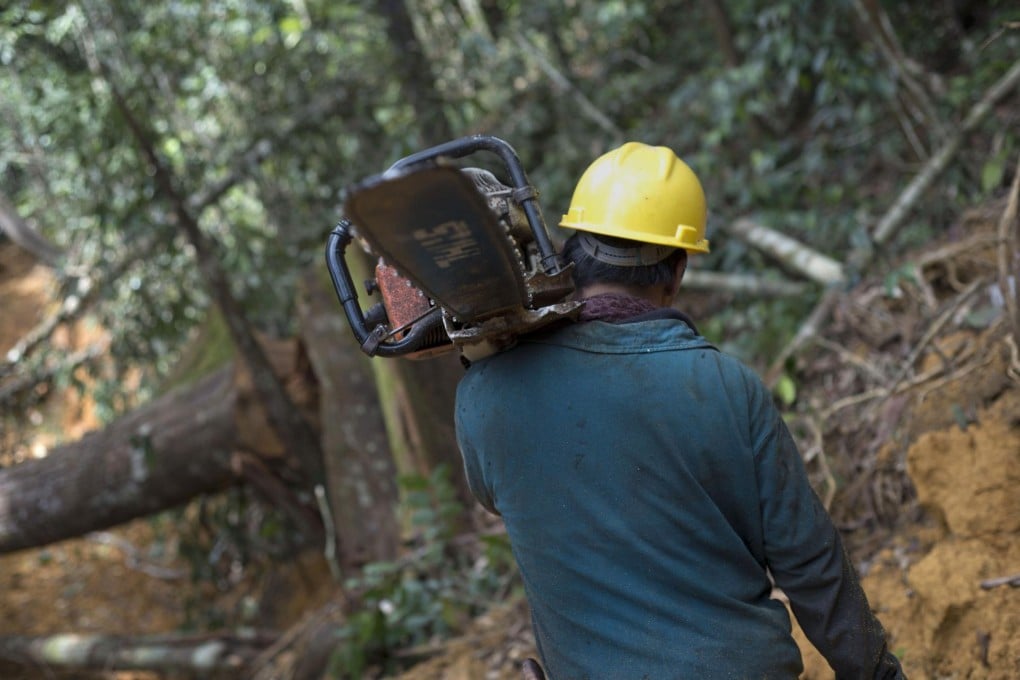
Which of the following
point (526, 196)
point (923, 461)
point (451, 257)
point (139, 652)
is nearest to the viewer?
point (451, 257)

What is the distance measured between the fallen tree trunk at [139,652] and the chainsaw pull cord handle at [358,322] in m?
4.56

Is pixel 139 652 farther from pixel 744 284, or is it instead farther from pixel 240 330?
pixel 744 284

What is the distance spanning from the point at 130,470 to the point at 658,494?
4.75 metres

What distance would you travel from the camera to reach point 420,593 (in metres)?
4.77

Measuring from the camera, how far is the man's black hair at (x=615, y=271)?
2143 mm

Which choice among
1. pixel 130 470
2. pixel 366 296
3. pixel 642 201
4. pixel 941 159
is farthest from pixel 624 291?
pixel 130 470

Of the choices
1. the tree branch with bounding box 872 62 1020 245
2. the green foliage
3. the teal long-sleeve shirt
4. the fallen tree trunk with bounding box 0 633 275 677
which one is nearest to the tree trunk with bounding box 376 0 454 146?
the green foliage

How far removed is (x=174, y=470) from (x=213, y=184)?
7.63ft

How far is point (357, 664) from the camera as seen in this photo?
461 centimetres

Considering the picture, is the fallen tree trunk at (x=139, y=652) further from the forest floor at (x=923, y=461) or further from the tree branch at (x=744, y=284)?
the tree branch at (x=744, y=284)

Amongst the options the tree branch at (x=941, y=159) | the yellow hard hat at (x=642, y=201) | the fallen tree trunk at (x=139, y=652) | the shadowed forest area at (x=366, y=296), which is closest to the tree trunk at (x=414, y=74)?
the shadowed forest area at (x=366, y=296)

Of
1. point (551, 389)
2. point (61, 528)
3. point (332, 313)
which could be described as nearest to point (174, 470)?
point (61, 528)

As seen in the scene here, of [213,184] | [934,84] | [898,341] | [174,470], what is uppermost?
[213,184]

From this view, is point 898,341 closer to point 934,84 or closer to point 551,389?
point 934,84
